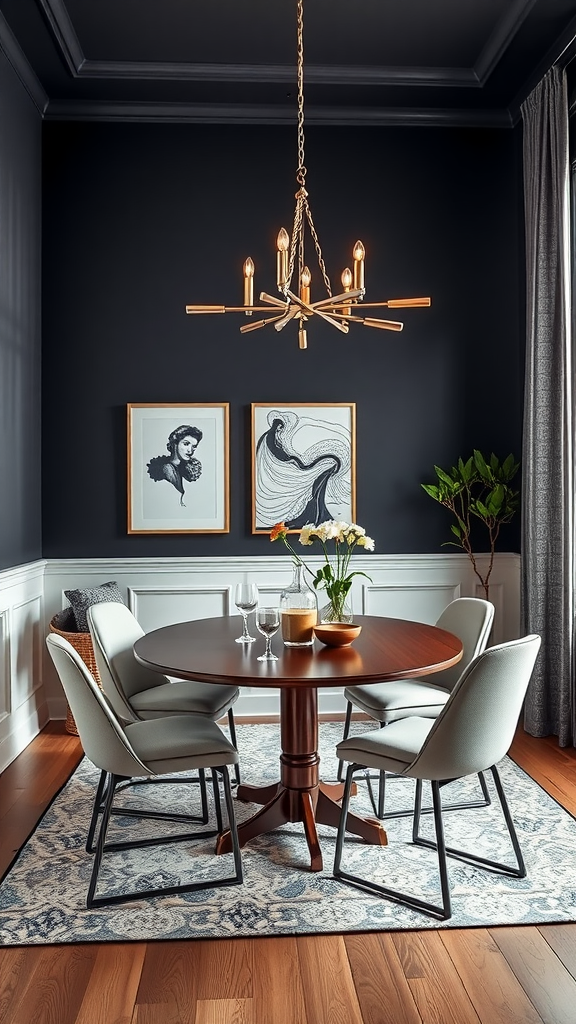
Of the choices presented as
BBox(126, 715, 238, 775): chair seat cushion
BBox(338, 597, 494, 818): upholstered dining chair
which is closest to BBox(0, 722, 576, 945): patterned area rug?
BBox(338, 597, 494, 818): upholstered dining chair

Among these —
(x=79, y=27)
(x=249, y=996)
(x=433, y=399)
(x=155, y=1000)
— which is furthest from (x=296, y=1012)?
(x=79, y=27)

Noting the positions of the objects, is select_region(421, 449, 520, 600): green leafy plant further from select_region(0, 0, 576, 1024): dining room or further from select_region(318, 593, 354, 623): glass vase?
select_region(318, 593, 354, 623): glass vase

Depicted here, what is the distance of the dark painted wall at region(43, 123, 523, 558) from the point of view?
4.84 metres

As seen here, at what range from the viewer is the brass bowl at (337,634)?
3.00m

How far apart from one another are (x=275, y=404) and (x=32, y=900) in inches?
116

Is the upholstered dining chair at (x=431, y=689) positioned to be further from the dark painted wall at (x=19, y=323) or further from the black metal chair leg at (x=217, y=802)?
the dark painted wall at (x=19, y=323)

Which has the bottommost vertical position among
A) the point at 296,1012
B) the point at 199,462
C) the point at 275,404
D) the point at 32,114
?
the point at 296,1012

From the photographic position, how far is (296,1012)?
212cm

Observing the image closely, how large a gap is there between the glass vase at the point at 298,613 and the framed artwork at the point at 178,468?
1842 mm

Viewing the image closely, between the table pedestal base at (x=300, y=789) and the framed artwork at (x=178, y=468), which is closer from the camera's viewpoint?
the table pedestal base at (x=300, y=789)

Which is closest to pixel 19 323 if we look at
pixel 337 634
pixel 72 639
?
pixel 72 639

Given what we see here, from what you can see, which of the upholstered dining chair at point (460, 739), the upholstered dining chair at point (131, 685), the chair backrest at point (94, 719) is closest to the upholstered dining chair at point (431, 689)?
the upholstered dining chair at point (460, 739)

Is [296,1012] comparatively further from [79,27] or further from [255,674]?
[79,27]

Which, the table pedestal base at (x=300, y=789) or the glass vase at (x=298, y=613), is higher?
the glass vase at (x=298, y=613)
